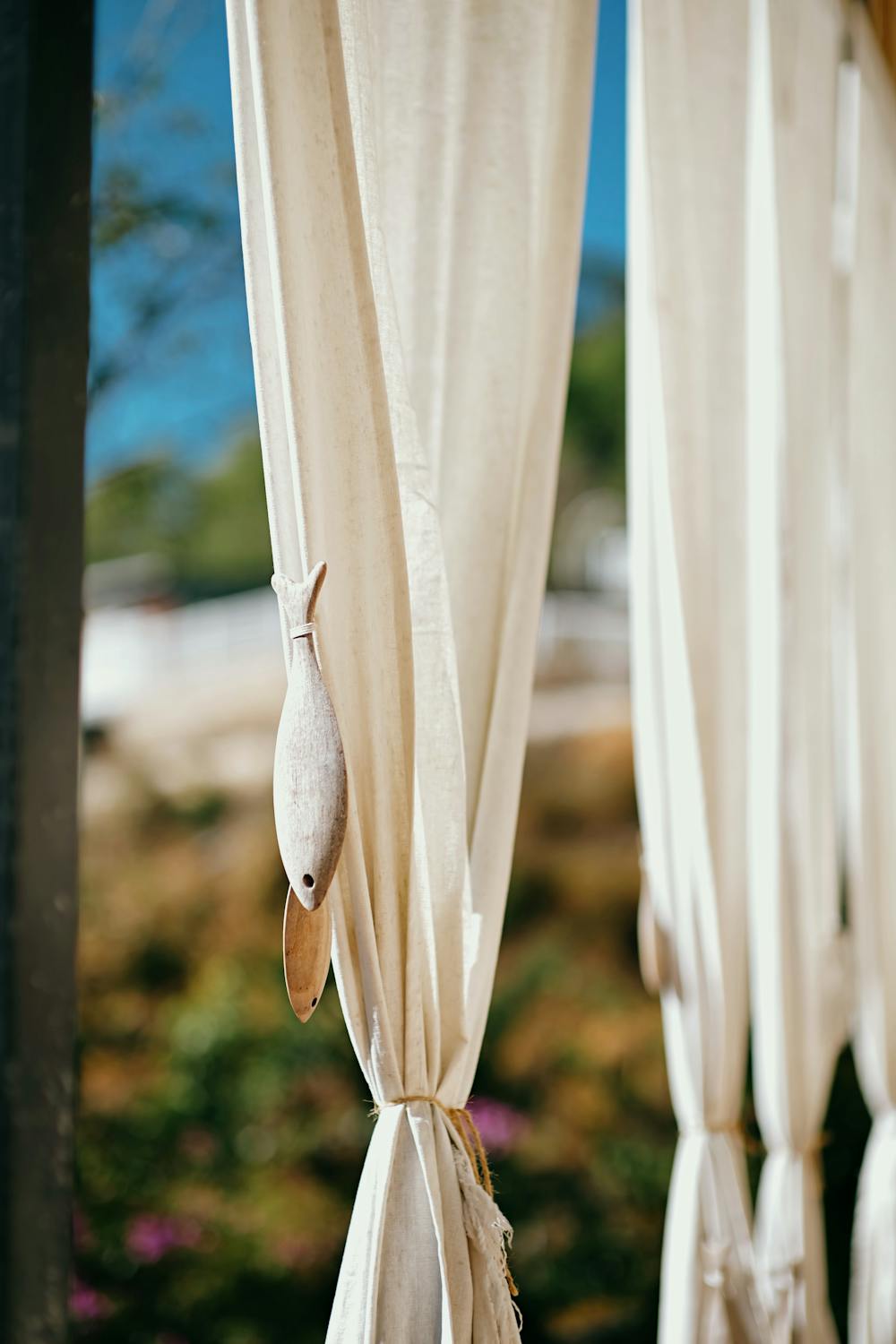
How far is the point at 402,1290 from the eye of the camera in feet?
3.13

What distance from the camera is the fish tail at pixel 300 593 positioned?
3.10 ft

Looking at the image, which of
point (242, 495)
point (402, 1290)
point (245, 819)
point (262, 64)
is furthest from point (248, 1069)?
point (262, 64)

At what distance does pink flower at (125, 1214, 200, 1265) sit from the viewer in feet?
10.2

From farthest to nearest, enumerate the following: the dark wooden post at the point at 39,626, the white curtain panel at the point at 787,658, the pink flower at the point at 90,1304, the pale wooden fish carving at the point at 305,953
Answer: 1. the pink flower at the point at 90,1304
2. the white curtain panel at the point at 787,658
3. the pale wooden fish carving at the point at 305,953
4. the dark wooden post at the point at 39,626

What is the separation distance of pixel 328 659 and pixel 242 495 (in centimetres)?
263

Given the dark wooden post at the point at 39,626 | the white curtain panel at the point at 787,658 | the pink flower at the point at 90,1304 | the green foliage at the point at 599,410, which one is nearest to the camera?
the dark wooden post at the point at 39,626

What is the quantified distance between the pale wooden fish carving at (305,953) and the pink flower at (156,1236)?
2.51 meters

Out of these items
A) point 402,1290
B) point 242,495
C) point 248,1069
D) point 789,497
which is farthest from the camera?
point 242,495

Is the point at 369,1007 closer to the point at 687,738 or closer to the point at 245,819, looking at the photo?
the point at 687,738

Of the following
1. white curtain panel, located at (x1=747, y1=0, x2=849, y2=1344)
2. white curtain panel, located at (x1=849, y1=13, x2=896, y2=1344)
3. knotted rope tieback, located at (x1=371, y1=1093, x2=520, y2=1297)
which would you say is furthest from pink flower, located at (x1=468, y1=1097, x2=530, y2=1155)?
knotted rope tieback, located at (x1=371, y1=1093, x2=520, y2=1297)

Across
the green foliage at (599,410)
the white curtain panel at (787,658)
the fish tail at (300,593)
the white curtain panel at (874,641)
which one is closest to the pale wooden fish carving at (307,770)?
the fish tail at (300,593)

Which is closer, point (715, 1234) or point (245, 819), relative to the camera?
point (715, 1234)

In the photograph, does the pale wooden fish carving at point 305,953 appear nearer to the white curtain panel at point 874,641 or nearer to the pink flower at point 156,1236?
the white curtain panel at point 874,641

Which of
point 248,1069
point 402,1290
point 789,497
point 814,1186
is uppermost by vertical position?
point 789,497
